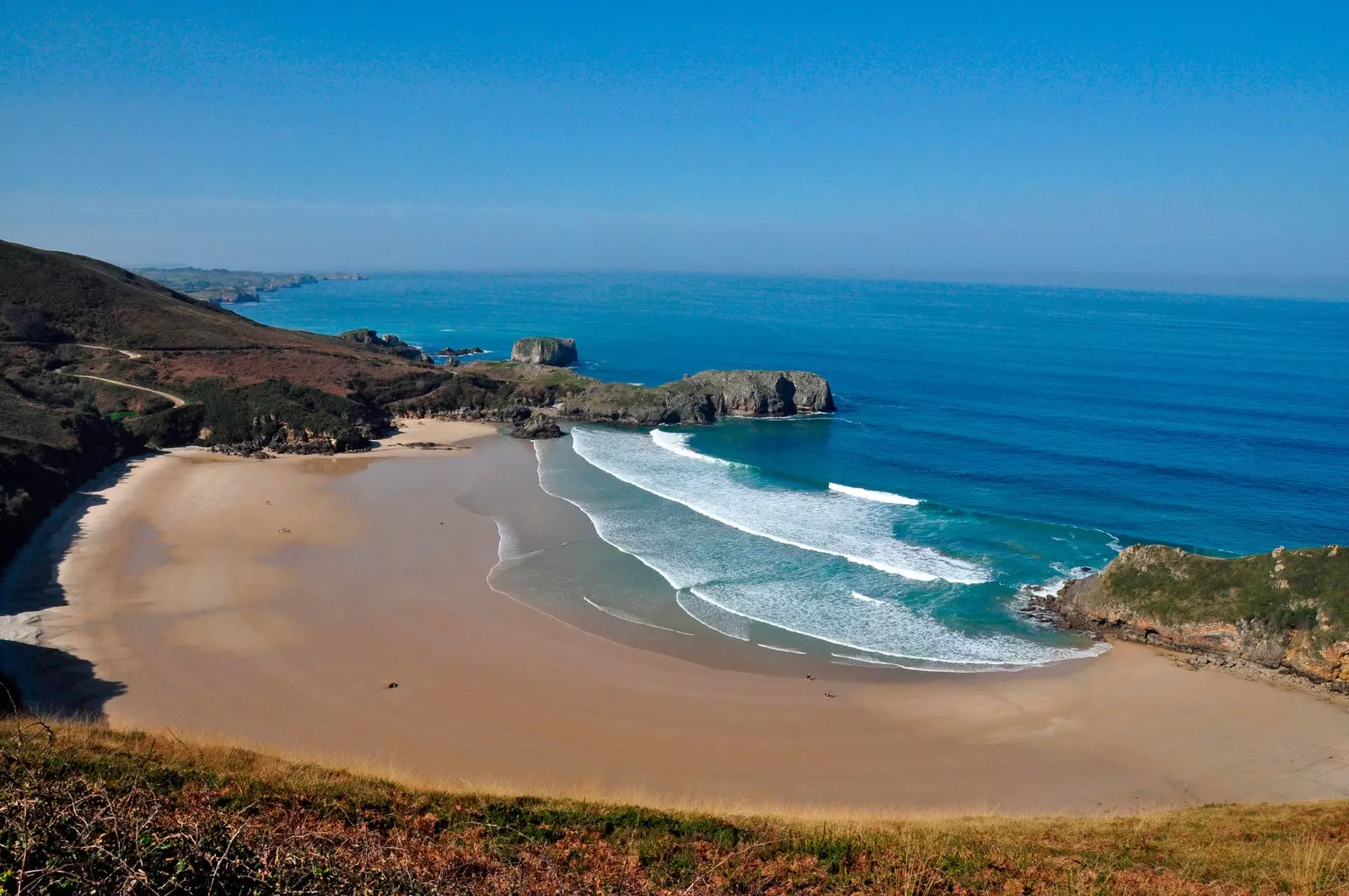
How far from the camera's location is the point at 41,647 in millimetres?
22359

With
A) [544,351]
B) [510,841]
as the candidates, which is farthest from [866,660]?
[544,351]

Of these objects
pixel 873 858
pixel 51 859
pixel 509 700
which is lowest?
pixel 509 700

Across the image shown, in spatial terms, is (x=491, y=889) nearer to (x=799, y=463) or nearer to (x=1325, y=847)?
(x=1325, y=847)

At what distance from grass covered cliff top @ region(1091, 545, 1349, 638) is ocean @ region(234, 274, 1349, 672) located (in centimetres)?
283

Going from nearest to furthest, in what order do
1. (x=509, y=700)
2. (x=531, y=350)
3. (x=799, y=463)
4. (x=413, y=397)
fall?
(x=509, y=700)
(x=799, y=463)
(x=413, y=397)
(x=531, y=350)

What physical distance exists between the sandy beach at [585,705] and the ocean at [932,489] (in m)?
2.21

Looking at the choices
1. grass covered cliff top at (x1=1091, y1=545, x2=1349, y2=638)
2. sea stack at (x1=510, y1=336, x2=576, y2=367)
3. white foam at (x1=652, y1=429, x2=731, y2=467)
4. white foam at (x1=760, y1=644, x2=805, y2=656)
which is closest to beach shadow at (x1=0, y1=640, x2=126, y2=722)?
white foam at (x1=760, y1=644, x2=805, y2=656)

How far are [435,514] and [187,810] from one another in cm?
2743

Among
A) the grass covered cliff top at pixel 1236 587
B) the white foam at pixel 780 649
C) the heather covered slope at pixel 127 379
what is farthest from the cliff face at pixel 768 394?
the white foam at pixel 780 649

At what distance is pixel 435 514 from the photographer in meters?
37.0

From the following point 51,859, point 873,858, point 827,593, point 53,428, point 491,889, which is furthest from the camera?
point 53,428

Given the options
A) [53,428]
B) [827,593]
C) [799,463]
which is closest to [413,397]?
[53,428]

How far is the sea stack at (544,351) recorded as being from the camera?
80062mm

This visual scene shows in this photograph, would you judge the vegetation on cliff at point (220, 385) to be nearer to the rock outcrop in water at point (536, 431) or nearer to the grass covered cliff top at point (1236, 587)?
the rock outcrop in water at point (536, 431)
